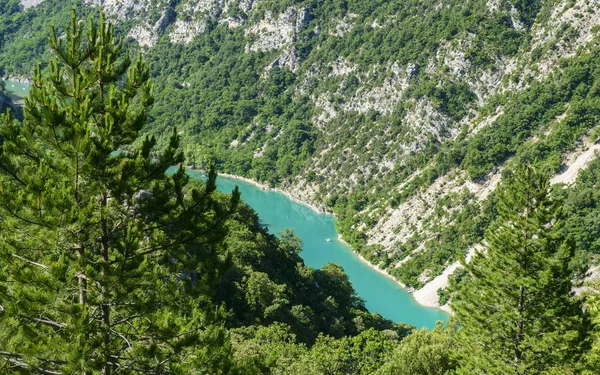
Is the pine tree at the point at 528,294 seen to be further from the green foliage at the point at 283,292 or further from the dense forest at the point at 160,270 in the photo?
the green foliage at the point at 283,292

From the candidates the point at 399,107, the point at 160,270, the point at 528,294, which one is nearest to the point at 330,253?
the point at 399,107

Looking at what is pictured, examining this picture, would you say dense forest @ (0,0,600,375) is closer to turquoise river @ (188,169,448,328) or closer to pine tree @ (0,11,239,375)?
pine tree @ (0,11,239,375)

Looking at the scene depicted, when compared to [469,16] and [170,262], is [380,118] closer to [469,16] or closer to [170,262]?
[469,16]

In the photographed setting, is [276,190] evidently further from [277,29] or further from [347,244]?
[277,29]

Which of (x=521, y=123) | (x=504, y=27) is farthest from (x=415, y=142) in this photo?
(x=504, y=27)

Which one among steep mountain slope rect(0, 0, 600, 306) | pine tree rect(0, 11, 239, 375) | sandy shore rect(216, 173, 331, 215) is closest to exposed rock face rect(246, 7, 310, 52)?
steep mountain slope rect(0, 0, 600, 306)
